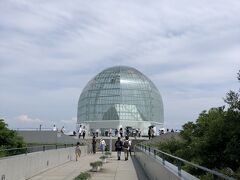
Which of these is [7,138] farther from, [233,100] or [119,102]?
[119,102]

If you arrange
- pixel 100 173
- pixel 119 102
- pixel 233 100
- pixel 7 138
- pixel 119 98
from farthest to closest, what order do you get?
pixel 119 98, pixel 119 102, pixel 7 138, pixel 100 173, pixel 233 100

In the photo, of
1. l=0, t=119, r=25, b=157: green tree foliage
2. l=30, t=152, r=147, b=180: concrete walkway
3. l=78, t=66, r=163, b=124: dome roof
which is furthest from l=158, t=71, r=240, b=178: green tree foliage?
l=78, t=66, r=163, b=124: dome roof

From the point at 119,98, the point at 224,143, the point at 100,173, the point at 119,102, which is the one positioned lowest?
the point at 100,173

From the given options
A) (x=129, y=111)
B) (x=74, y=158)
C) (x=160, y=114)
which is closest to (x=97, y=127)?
(x=129, y=111)

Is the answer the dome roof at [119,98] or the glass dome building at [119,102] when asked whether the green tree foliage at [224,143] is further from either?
the dome roof at [119,98]

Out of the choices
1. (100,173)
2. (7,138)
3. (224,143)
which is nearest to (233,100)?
(224,143)

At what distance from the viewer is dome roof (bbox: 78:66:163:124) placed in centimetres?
11125

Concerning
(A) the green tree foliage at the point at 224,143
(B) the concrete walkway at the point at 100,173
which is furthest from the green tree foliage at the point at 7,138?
(A) the green tree foliage at the point at 224,143

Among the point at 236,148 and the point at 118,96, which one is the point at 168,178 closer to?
the point at 236,148

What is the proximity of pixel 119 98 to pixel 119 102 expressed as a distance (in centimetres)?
118

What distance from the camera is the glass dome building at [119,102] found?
110 metres

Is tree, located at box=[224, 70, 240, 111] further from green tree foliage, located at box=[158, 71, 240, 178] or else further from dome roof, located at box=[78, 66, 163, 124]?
dome roof, located at box=[78, 66, 163, 124]

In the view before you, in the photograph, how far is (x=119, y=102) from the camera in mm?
111875

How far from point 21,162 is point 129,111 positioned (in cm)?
9634
